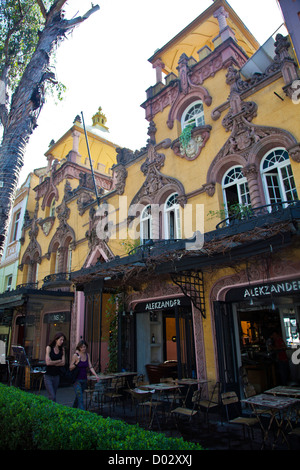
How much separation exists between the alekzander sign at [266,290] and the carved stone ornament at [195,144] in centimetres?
521

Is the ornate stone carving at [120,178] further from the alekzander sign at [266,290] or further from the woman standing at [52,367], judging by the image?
the woman standing at [52,367]

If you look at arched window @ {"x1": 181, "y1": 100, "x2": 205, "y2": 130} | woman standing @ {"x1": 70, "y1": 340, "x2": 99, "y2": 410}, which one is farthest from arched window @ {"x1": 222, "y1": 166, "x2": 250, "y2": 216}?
woman standing @ {"x1": 70, "y1": 340, "x2": 99, "y2": 410}

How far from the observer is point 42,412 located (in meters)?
4.51

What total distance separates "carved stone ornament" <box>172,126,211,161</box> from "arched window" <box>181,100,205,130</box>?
793 millimetres

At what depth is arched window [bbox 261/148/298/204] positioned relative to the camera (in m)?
8.86

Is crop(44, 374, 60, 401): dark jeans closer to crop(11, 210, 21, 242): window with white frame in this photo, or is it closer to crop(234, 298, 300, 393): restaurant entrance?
crop(234, 298, 300, 393): restaurant entrance

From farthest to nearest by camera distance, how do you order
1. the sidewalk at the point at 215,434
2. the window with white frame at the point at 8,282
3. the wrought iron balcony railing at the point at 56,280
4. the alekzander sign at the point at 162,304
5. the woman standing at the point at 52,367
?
the window with white frame at the point at 8,282
the wrought iron balcony railing at the point at 56,280
the alekzander sign at the point at 162,304
the woman standing at the point at 52,367
the sidewalk at the point at 215,434

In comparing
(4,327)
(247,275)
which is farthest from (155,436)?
(4,327)

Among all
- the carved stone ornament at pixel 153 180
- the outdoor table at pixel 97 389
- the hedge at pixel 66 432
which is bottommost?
the outdoor table at pixel 97 389

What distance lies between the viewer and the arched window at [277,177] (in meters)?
8.86

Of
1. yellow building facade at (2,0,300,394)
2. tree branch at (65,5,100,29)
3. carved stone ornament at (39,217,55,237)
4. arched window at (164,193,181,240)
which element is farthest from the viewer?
carved stone ornament at (39,217,55,237)

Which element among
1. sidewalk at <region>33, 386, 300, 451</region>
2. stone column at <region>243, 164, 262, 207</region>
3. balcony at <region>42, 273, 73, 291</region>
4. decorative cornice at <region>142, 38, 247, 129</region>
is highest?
decorative cornice at <region>142, 38, 247, 129</region>

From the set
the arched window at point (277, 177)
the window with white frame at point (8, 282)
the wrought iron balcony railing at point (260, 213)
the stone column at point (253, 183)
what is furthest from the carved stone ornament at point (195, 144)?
the window with white frame at point (8, 282)

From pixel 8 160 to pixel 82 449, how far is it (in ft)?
24.0
